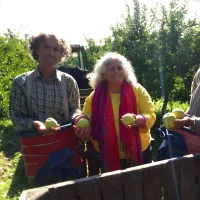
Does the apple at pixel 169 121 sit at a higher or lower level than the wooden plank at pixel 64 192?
higher

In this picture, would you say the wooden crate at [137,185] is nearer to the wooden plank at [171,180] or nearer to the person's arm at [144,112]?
the wooden plank at [171,180]

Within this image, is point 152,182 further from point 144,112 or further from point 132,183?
point 144,112

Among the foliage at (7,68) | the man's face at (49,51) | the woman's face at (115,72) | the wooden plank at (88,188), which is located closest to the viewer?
the wooden plank at (88,188)

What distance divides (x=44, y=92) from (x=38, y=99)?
0.07m

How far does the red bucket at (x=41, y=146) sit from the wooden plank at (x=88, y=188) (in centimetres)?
68

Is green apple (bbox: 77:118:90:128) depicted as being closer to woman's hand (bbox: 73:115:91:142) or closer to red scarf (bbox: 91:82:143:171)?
woman's hand (bbox: 73:115:91:142)

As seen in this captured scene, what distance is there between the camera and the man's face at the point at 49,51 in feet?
7.29

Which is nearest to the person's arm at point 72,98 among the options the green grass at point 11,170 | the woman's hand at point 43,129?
the woman's hand at point 43,129

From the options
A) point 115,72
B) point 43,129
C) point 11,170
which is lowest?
point 11,170

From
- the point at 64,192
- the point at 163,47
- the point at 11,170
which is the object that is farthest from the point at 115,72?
the point at 163,47

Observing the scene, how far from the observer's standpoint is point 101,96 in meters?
2.38

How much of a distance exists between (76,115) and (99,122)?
19cm

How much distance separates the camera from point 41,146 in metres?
2.12

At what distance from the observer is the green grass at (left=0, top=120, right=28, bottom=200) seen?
353cm
